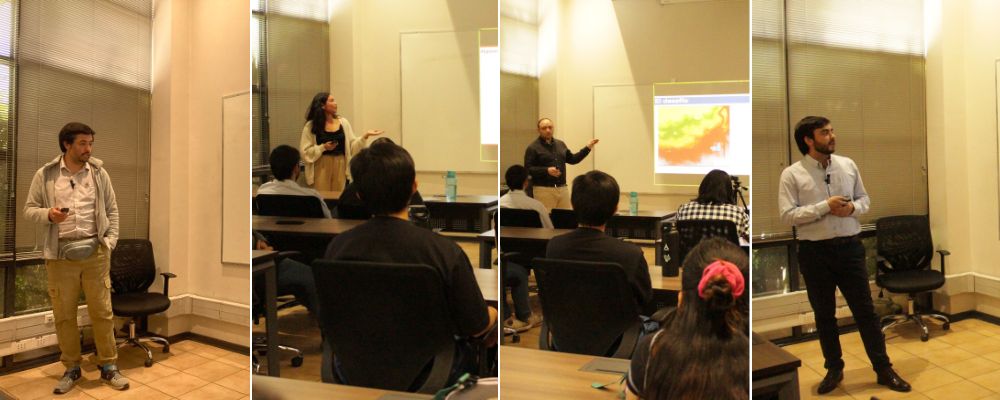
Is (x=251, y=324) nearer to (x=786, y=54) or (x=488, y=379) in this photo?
(x=488, y=379)

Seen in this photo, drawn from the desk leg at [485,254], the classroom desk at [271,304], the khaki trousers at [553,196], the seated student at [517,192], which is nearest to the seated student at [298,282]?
the classroom desk at [271,304]

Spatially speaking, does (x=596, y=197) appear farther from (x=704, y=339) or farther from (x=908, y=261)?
(x=908, y=261)

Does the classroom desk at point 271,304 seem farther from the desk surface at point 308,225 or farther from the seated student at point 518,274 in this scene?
the seated student at point 518,274

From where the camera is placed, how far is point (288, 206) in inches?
94.8

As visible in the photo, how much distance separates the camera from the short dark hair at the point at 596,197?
6.53 feet

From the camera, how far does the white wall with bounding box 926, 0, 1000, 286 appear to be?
176cm

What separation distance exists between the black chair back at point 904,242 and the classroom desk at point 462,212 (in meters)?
1.08

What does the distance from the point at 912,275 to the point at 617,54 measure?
3.28 feet

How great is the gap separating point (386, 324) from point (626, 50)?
109 cm

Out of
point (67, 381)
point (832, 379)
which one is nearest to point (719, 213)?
point (832, 379)

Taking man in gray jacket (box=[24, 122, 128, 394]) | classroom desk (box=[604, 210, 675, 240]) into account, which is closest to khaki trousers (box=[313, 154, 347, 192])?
classroom desk (box=[604, 210, 675, 240])

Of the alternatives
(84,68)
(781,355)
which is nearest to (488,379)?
(781,355)

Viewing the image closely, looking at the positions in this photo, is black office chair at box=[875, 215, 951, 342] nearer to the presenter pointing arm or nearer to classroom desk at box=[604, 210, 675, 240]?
classroom desk at box=[604, 210, 675, 240]

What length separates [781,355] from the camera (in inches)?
77.4
